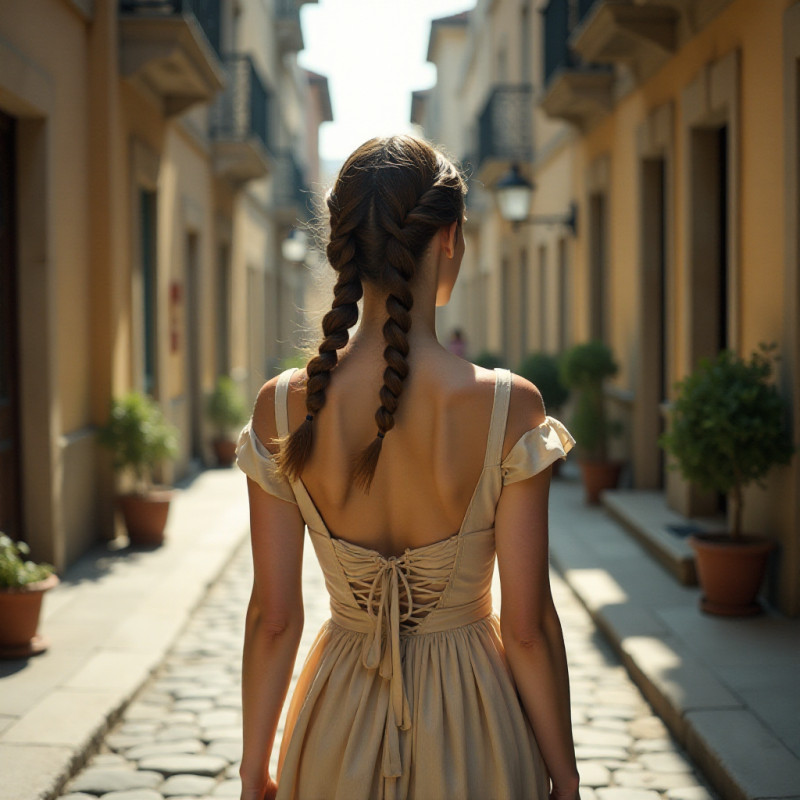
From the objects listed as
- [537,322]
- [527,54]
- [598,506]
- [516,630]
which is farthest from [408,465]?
[527,54]

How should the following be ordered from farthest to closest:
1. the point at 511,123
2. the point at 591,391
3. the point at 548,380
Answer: the point at 511,123, the point at 548,380, the point at 591,391

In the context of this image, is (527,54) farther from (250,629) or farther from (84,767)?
(250,629)

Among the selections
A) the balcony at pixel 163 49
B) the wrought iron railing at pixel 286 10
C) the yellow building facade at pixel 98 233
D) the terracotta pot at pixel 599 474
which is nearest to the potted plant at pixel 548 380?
the terracotta pot at pixel 599 474

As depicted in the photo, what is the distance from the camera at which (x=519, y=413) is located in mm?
1818

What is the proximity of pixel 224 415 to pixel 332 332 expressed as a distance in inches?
527

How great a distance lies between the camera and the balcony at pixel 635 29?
356 inches

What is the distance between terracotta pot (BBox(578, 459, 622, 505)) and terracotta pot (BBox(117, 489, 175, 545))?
4.33 meters

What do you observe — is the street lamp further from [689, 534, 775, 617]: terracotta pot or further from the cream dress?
the cream dress

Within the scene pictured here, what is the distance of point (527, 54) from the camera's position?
18453 millimetres

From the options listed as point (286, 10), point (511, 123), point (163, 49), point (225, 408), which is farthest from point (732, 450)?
point (286, 10)

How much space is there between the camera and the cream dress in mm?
1807

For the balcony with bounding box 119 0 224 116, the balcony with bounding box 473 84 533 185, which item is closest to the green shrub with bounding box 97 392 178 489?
the balcony with bounding box 119 0 224 116

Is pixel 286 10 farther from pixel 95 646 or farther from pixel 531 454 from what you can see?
pixel 531 454

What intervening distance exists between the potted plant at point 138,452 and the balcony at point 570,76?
6.07 m
